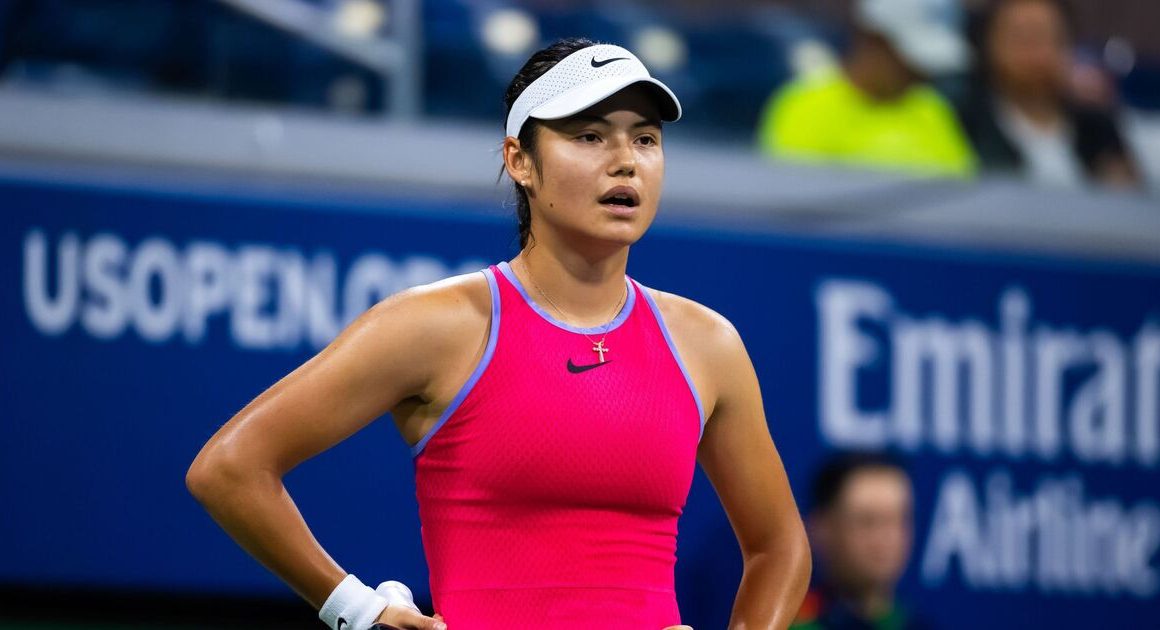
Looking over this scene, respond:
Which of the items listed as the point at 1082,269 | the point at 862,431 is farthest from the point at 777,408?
the point at 1082,269

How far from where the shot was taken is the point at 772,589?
9.27ft

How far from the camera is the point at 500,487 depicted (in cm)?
255

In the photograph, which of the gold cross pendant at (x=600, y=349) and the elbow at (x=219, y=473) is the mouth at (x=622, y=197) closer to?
the gold cross pendant at (x=600, y=349)

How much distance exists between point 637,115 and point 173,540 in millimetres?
2308

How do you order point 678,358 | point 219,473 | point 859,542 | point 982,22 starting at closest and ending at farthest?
point 219,473 < point 678,358 < point 859,542 < point 982,22

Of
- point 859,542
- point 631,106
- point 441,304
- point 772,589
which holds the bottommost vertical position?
point 859,542

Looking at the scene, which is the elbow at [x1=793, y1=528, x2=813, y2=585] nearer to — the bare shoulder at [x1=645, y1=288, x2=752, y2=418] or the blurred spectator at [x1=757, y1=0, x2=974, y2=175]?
the bare shoulder at [x1=645, y1=288, x2=752, y2=418]

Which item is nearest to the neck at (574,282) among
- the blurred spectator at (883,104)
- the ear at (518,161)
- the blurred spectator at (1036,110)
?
the ear at (518,161)

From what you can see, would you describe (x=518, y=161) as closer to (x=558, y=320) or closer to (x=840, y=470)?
(x=558, y=320)

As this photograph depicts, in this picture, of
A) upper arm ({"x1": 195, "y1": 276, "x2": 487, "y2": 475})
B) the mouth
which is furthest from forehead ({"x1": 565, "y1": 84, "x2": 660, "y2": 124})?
upper arm ({"x1": 195, "y1": 276, "x2": 487, "y2": 475})

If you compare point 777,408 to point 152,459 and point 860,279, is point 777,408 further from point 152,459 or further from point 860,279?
point 152,459

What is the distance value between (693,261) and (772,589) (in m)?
2.21

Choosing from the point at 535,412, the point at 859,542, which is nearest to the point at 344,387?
the point at 535,412

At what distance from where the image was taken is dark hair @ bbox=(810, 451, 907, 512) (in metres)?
4.70
